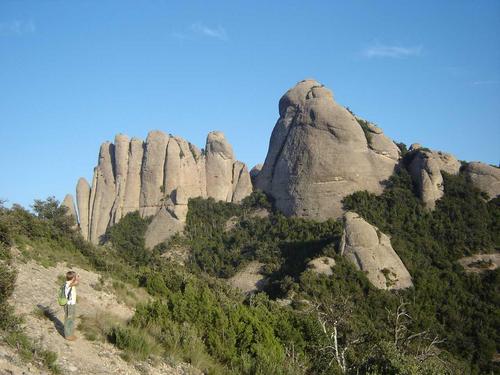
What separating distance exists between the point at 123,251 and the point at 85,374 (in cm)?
4125

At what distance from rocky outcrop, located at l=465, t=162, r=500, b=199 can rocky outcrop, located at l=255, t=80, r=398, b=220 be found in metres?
7.37

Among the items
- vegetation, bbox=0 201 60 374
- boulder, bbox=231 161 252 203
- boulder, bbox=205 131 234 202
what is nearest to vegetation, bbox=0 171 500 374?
vegetation, bbox=0 201 60 374

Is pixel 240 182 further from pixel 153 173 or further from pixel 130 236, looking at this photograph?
pixel 130 236

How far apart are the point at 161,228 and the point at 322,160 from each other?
57.8 ft

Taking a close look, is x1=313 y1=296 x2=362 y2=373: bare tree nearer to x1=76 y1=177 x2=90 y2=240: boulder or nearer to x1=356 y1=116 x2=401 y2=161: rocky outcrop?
x1=356 y1=116 x2=401 y2=161: rocky outcrop

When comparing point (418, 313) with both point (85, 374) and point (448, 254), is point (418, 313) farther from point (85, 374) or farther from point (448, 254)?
point (85, 374)

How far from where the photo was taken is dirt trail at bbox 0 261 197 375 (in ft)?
31.7

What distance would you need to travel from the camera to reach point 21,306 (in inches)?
464

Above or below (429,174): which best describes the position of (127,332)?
below

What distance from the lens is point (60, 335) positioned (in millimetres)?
10898

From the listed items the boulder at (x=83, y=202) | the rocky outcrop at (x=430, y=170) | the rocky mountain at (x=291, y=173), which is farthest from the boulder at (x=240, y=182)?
the rocky outcrop at (x=430, y=170)

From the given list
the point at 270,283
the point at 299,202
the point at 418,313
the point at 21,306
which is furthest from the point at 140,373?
the point at 299,202

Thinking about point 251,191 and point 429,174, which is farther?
point 251,191

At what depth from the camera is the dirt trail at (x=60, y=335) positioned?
965 cm
